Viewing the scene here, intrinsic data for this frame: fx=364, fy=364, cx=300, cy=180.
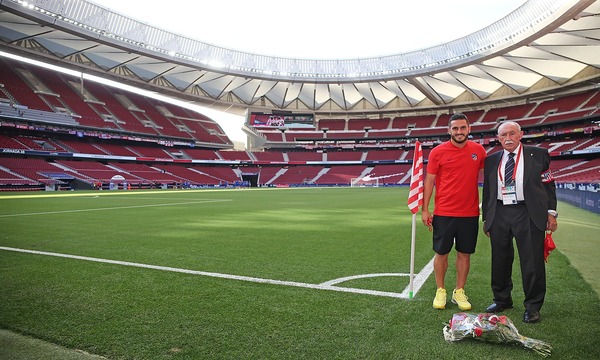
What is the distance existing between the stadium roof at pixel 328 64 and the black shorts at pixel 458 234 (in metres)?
34.4

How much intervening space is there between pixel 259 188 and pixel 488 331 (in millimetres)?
46528

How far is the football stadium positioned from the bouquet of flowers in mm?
49

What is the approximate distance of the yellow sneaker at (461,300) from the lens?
11.8ft

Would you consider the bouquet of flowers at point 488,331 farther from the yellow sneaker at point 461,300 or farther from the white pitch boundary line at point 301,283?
the white pitch boundary line at point 301,283

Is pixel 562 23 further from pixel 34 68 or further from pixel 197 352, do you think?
pixel 34 68

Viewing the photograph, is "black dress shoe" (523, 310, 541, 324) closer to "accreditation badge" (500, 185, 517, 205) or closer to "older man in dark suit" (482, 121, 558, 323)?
"older man in dark suit" (482, 121, 558, 323)

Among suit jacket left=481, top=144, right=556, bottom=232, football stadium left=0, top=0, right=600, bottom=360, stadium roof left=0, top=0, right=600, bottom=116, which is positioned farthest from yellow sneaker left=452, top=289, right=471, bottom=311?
stadium roof left=0, top=0, right=600, bottom=116

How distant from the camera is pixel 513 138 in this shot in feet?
11.7

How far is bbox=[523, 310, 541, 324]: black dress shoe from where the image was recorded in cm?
326

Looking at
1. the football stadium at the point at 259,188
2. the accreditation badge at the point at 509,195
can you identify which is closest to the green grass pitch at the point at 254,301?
the football stadium at the point at 259,188

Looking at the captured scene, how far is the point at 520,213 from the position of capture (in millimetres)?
3510

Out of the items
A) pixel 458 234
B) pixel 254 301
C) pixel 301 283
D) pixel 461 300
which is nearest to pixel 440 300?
pixel 461 300

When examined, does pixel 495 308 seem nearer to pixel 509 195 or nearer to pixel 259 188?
pixel 509 195

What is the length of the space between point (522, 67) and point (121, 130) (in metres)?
53.8
